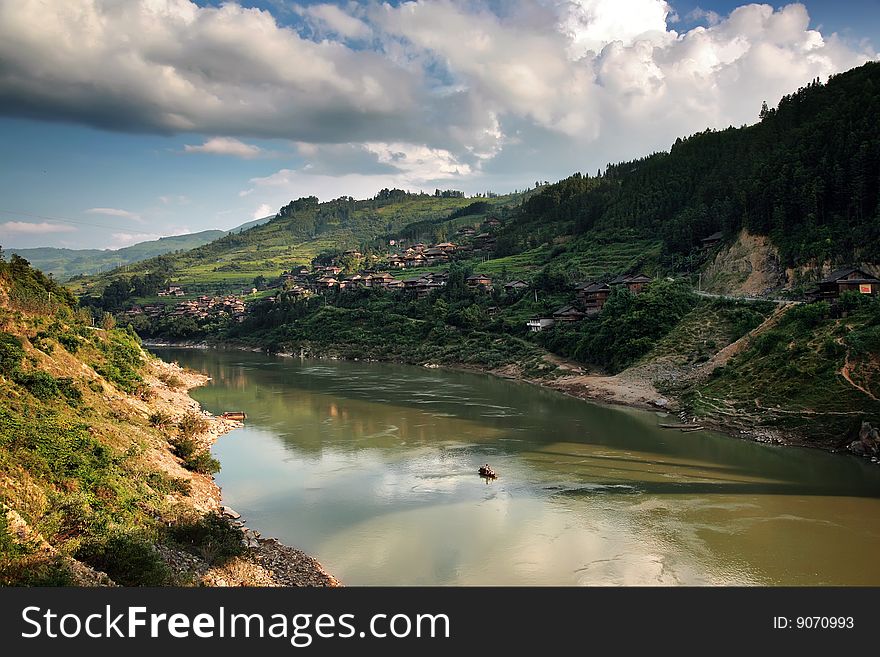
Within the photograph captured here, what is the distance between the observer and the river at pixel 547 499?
14.3 meters

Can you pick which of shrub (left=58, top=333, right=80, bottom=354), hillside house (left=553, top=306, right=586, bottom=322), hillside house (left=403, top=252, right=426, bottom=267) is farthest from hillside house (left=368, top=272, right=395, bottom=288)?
shrub (left=58, top=333, right=80, bottom=354)

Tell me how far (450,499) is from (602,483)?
5173mm

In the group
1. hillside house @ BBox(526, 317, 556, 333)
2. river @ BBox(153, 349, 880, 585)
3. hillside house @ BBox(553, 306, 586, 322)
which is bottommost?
river @ BBox(153, 349, 880, 585)

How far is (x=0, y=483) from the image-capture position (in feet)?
39.1

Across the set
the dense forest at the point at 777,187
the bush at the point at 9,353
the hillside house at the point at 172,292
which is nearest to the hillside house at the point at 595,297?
the dense forest at the point at 777,187

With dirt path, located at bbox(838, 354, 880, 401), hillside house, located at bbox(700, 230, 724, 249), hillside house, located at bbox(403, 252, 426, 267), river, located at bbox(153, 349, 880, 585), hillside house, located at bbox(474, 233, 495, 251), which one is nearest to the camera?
river, located at bbox(153, 349, 880, 585)

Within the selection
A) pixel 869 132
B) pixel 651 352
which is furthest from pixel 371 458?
pixel 869 132

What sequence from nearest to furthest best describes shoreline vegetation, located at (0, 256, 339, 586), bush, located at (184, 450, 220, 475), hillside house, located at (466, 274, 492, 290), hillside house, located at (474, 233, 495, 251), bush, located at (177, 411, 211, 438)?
shoreline vegetation, located at (0, 256, 339, 586) → bush, located at (184, 450, 220, 475) → bush, located at (177, 411, 211, 438) → hillside house, located at (466, 274, 492, 290) → hillside house, located at (474, 233, 495, 251)

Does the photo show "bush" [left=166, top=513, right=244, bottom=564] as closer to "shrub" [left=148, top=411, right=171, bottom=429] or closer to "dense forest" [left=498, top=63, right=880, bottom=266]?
"shrub" [left=148, top=411, right=171, bottom=429]

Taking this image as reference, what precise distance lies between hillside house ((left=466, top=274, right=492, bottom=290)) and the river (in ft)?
Answer: 97.9

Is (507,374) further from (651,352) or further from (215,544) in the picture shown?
(215,544)

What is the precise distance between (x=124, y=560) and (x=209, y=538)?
2628 millimetres

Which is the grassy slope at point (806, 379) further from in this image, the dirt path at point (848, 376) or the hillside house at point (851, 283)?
the hillside house at point (851, 283)

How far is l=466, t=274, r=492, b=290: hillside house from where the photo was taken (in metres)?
61.4
